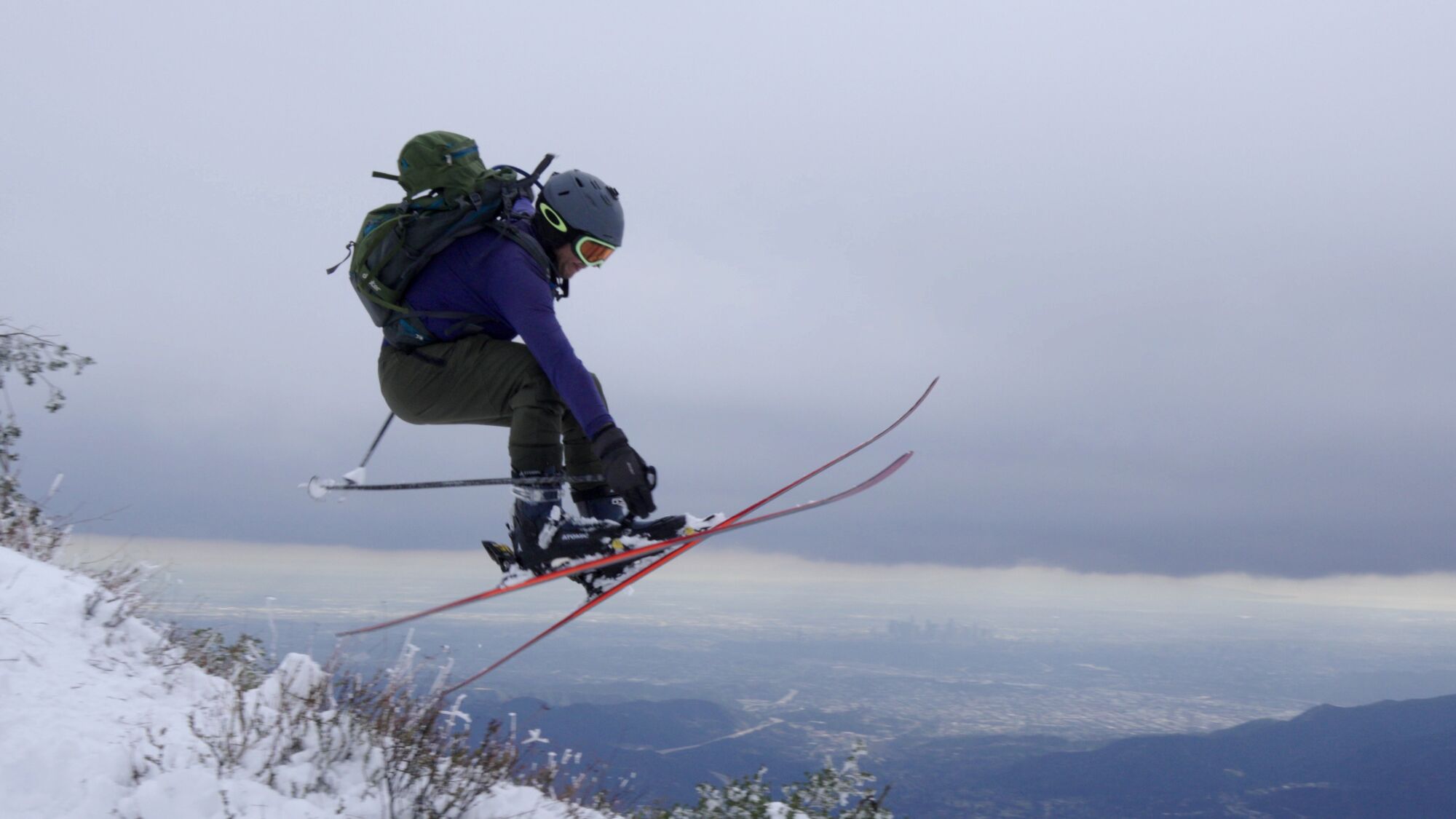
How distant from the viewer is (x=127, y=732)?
12.4 feet

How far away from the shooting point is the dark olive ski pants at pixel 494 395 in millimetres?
5098

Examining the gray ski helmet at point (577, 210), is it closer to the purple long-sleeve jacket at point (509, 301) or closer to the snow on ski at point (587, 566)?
the purple long-sleeve jacket at point (509, 301)

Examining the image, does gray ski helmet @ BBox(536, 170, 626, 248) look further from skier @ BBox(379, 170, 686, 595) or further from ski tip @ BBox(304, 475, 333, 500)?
ski tip @ BBox(304, 475, 333, 500)

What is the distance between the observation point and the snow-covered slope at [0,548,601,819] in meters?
3.42

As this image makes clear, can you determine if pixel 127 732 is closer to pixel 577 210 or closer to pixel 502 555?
pixel 502 555

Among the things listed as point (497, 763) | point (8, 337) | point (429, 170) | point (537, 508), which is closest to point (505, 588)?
point (537, 508)

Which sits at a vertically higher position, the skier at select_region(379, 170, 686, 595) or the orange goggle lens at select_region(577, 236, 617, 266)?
the orange goggle lens at select_region(577, 236, 617, 266)

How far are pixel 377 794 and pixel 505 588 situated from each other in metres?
1.38

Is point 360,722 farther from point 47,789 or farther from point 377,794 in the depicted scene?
point 47,789

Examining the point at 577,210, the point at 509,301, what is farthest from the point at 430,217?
the point at 577,210

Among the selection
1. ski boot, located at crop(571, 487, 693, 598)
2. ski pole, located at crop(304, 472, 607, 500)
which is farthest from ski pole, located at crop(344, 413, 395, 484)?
ski boot, located at crop(571, 487, 693, 598)

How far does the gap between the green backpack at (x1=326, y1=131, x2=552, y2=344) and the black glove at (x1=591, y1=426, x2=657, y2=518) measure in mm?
1283

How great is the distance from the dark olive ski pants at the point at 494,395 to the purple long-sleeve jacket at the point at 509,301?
0.69ft

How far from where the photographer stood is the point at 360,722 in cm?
461
